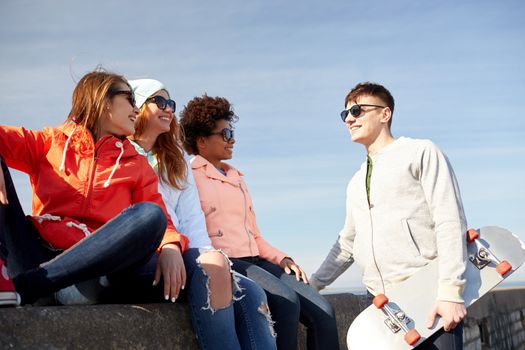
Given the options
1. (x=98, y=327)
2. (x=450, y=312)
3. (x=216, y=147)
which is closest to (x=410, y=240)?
(x=450, y=312)

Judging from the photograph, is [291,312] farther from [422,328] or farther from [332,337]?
[422,328]

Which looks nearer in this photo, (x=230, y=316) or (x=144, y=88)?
(x=230, y=316)

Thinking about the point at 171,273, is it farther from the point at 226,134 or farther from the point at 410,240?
the point at 226,134

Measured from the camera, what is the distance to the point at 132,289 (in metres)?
2.74

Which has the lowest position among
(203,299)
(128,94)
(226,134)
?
(203,299)

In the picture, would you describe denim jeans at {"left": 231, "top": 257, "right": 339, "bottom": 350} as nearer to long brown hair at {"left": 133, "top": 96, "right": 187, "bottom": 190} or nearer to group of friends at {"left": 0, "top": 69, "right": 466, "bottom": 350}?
group of friends at {"left": 0, "top": 69, "right": 466, "bottom": 350}

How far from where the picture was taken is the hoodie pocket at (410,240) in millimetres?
3227

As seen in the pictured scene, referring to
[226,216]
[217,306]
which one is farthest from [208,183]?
[217,306]

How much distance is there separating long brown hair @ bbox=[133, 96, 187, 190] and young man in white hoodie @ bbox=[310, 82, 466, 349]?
979 millimetres

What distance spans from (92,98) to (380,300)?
1.70m

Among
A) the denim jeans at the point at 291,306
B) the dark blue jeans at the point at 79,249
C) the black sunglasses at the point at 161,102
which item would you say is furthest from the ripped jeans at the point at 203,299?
the black sunglasses at the point at 161,102

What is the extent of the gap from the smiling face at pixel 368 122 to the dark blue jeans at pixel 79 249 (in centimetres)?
161

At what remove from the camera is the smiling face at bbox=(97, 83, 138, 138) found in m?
3.00

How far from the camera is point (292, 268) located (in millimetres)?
3740
